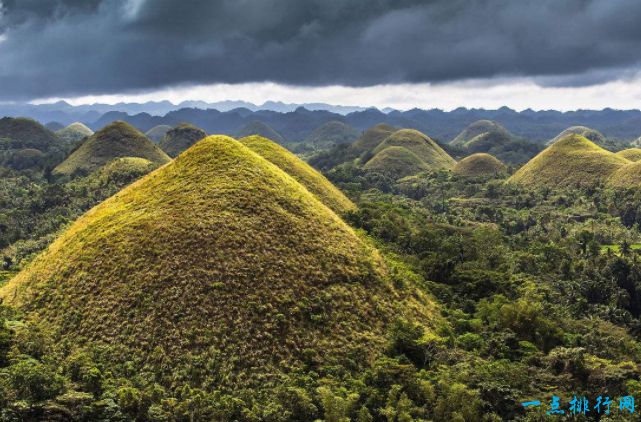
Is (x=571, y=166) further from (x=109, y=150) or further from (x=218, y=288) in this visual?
(x=109, y=150)

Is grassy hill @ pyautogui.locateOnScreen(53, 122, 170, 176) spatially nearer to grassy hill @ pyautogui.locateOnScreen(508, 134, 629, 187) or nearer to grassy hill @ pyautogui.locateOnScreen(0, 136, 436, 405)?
grassy hill @ pyautogui.locateOnScreen(508, 134, 629, 187)

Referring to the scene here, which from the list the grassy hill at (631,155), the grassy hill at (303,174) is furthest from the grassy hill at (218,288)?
the grassy hill at (631,155)

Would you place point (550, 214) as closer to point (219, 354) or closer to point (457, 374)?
point (457, 374)

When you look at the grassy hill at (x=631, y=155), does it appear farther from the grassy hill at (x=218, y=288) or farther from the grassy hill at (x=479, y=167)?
the grassy hill at (x=218, y=288)

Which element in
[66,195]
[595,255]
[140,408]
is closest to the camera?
[140,408]

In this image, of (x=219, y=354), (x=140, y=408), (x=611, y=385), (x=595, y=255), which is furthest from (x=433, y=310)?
(x=595, y=255)

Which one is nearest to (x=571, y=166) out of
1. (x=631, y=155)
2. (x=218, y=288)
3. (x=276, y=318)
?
(x=631, y=155)

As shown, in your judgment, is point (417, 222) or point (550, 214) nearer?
point (417, 222)
